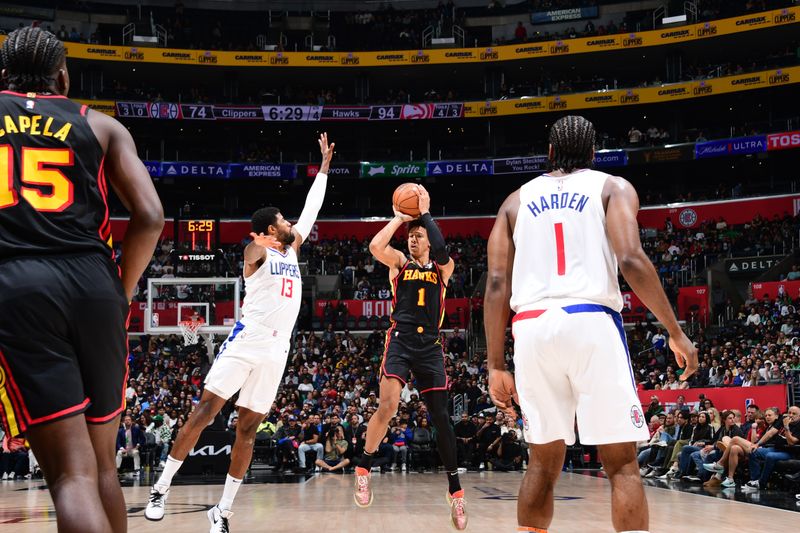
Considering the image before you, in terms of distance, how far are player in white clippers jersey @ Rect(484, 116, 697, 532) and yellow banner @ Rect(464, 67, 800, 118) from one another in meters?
34.8

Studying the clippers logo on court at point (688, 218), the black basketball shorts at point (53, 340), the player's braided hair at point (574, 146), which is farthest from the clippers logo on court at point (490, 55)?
the black basketball shorts at point (53, 340)

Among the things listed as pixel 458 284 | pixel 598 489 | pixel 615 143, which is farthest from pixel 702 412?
pixel 615 143

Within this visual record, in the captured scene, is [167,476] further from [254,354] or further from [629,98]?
[629,98]

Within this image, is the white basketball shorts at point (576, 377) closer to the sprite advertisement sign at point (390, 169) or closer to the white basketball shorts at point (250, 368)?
the white basketball shorts at point (250, 368)

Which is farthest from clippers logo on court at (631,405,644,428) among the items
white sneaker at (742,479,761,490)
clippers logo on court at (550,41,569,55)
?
clippers logo on court at (550,41,569,55)

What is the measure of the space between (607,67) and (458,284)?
1564cm

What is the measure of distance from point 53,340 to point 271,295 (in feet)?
14.4

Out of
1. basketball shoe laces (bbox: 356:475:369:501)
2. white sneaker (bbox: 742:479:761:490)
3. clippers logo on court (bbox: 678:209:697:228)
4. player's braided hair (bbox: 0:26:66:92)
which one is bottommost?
white sneaker (bbox: 742:479:761:490)

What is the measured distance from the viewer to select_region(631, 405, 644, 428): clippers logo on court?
3.82m

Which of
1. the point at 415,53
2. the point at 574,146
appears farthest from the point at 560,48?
the point at 574,146

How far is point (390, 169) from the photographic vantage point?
39.3m

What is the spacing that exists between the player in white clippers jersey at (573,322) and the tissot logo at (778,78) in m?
34.6

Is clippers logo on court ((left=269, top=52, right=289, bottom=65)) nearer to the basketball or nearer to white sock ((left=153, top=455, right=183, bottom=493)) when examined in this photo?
the basketball

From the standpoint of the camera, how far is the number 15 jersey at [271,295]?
23.7 feet
